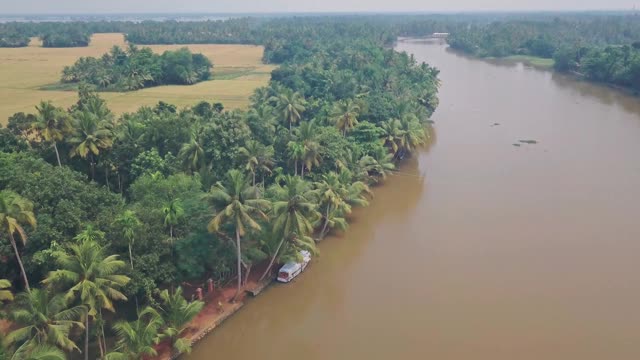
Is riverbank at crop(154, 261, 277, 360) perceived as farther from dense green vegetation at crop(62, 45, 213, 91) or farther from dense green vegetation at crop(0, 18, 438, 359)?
dense green vegetation at crop(62, 45, 213, 91)

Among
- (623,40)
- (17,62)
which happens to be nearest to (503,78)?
(623,40)

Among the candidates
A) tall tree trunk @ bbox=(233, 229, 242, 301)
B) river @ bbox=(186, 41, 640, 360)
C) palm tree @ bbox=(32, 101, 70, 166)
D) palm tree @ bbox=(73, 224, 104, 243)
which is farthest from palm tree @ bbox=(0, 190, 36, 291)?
palm tree @ bbox=(32, 101, 70, 166)

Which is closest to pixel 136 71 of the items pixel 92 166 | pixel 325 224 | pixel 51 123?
pixel 92 166

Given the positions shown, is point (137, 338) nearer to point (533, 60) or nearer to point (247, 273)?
point (247, 273)

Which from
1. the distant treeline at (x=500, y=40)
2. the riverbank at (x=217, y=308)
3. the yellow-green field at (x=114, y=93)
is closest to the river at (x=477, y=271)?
the riverbank at (x=217, y=308)

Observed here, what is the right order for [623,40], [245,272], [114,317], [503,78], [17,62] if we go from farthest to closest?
[623,40] < [17,62] < [503,78] < [245,272] < [114,317]

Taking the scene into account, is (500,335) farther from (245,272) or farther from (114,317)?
(114,317)
